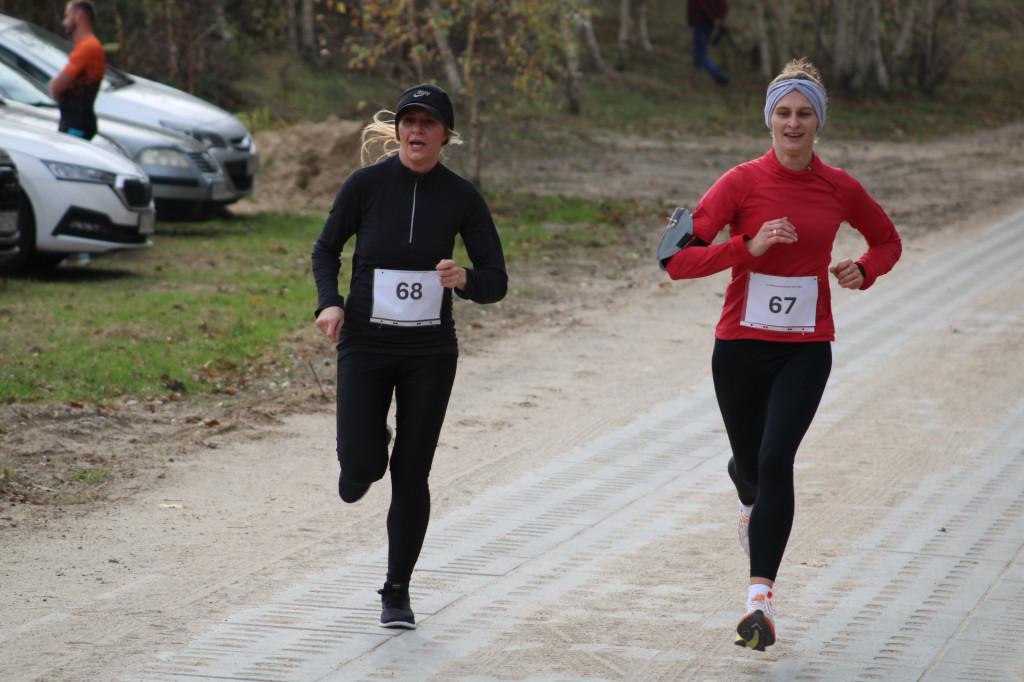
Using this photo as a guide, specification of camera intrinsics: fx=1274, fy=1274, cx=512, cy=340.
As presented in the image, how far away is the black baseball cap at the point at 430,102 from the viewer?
466 cm

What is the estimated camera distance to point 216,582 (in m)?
5.22

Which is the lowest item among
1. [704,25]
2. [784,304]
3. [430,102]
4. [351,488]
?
[351,488]

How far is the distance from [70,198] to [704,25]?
1059 inches

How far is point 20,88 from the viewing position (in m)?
13.5

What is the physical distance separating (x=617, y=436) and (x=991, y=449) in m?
2.21

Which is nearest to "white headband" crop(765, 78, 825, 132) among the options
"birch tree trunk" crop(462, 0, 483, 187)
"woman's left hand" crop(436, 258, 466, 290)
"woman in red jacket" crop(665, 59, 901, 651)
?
"woman in red jacket" crop(665, 59, 901, 651)

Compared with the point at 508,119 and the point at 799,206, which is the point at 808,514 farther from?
the point at 508,119

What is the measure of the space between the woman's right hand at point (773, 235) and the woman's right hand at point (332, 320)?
1530 mm

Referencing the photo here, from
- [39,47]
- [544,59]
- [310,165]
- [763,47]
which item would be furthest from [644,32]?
[39,47]

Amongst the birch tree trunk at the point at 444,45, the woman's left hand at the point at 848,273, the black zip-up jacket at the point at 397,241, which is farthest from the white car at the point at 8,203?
the woman's left hand at the point at 848,273

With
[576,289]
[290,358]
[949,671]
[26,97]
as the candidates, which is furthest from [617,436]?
[26,97]

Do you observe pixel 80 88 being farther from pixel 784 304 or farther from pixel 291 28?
pixel 291 28

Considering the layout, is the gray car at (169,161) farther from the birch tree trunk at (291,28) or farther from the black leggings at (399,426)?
the birch tree trunk at (291,28)

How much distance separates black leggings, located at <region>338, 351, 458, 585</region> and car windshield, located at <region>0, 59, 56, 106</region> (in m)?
10.0
